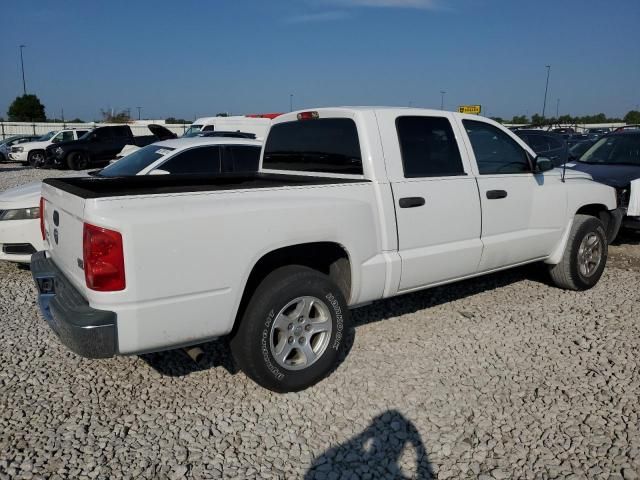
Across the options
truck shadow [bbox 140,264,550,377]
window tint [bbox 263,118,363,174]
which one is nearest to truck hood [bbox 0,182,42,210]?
window tint [bbox 263,118,363,174]

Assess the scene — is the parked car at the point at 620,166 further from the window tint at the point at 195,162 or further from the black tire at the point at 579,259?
the window tint at the point at 195,162

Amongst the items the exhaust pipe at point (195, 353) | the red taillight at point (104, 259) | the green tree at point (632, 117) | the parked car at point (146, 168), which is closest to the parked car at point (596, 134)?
the parked car at point (146, 168)

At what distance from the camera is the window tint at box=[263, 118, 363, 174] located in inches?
164

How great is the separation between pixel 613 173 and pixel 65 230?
758 centimetres

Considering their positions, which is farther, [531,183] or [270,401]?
[531,183]

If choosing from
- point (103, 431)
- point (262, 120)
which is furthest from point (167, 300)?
point (262, 120)

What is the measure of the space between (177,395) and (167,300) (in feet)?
3.08

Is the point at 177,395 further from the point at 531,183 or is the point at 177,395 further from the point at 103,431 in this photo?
the point at 531,183

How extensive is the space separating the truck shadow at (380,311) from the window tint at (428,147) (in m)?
1.41

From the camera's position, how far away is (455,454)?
2992 millimetres

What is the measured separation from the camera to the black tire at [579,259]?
5523 mm

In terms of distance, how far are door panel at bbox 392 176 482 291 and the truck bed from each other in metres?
0.48

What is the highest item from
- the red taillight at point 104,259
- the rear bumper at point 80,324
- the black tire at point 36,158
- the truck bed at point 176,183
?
the truck bed at point 176,183

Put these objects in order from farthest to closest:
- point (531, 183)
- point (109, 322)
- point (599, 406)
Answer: point (531, 183) < point (599, 406) < point (109, 322)
